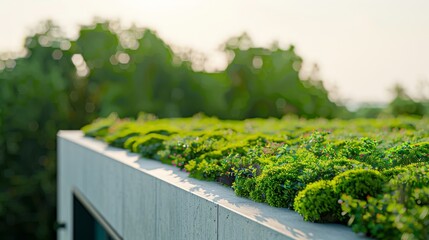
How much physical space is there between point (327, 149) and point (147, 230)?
2.23 m

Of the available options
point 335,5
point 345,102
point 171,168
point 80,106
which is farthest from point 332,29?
point 171,168

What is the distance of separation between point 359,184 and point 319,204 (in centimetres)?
34

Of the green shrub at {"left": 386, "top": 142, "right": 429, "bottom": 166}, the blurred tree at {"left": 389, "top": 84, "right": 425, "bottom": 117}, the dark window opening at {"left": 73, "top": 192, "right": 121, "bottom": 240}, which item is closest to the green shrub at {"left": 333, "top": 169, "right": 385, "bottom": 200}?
the green shrub at {"left": 386, "top": 142, "right": 429, "bottom": 166}

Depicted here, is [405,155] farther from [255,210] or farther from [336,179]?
[255,210]

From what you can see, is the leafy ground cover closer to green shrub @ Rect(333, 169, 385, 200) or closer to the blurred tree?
green shrub @ Rect(333, 169, 385, 200)

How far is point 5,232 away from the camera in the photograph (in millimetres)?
27141

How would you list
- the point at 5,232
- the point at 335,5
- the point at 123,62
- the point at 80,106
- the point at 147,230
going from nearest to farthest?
the point at 147,230 < the point at 335,5 < the point at 5,232 < the point at 80,106 < the point at 123,62

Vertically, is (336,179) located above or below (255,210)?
above

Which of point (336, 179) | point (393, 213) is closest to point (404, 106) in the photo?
point (336, 179)

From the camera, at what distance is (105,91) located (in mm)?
29875

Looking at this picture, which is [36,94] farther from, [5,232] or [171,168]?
[171,168]

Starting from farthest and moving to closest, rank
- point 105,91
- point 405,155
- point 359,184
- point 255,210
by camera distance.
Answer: point 105,91
point 405,155
point 255,210
point 359,184

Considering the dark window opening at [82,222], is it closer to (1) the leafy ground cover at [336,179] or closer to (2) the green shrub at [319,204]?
(1) the leafy ground cover at [336,179]

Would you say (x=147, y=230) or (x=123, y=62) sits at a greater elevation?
(x=123, y=62)
